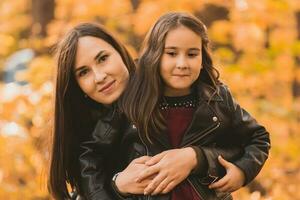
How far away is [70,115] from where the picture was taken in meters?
2.72

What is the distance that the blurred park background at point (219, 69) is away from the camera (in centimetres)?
527

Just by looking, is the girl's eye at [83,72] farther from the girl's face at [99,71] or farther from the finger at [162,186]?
the finger at [162,186]

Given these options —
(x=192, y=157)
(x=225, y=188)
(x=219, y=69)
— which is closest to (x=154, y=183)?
(x=192, y=157)

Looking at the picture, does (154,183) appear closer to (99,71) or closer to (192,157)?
(192,157)

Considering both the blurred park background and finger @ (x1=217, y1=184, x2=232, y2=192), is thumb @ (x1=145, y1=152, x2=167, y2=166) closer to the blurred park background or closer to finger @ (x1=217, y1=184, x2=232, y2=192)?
finger @ (x1=217, y1=184, x2=232, y2=192)

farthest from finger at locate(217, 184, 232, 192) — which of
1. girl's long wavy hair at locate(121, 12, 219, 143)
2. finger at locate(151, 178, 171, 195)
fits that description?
girl's long wavy hair at locate(121, 12, 219, 143)

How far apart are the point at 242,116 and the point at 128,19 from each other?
375 cm

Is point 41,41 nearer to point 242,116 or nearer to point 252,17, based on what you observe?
point 252,17

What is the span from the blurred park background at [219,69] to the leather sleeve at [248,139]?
6.74ft

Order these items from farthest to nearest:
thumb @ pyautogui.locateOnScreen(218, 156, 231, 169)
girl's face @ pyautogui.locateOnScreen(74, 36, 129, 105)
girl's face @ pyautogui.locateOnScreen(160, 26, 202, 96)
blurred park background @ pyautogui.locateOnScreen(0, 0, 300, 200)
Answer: blurred park background @ pyautogui.locateOnScreen(0, 0, 300, 200) → girl's face @ pyautogui.locateOnScreen(74, 36, 129, 105) → thumb @ pyautogui.locateOnScreen(218, 156, 231, 169) → girl's face @ pyautogui.locateOnScreen(160, 26, 202, 96)

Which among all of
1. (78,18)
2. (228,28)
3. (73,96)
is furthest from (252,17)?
(73,96)

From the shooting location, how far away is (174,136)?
8.05 feet

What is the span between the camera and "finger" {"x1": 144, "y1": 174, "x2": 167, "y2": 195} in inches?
93.7

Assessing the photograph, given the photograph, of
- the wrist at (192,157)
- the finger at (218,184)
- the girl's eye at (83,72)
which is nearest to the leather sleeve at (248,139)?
the finger at (218,184)
